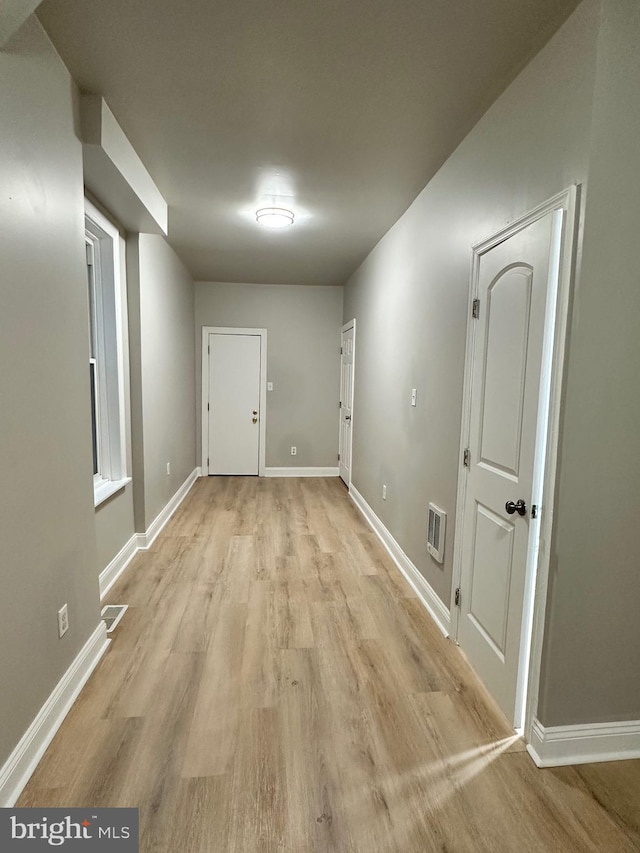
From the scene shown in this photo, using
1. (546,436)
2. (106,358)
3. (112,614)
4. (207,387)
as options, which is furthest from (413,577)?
(207,387)

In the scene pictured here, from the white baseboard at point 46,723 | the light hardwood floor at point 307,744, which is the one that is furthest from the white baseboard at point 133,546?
the white baseboard at point 46,723

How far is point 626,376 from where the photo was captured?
1454 mm

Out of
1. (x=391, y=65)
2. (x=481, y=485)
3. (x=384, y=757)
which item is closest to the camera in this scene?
(x=384, y=757)

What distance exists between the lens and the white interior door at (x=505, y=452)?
1.61m

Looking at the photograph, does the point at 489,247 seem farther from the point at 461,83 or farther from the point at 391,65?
the point at 391,65

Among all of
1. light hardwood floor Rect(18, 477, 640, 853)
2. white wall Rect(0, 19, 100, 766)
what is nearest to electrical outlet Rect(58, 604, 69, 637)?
white wall Rect(0, 19, 100, 766)

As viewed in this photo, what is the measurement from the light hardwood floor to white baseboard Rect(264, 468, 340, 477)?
3.23m

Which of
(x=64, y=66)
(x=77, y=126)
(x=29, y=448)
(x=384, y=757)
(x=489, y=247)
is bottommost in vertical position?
(x=384, y=757)

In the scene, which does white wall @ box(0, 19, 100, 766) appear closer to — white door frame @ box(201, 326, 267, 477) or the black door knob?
the black door knob

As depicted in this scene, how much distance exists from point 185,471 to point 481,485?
386cm

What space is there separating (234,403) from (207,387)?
409 millimetres

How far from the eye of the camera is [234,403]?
5.89 m

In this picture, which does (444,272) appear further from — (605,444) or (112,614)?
(112,614)

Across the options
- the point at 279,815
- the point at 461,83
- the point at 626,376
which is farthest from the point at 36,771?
the point at 461,83
